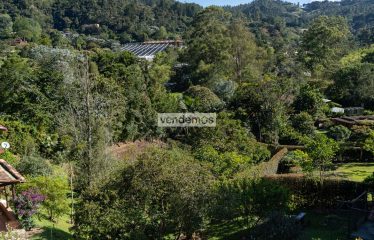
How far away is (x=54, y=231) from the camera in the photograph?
1323cm

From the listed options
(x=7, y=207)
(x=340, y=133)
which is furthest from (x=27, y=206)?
(x=340, y=133)

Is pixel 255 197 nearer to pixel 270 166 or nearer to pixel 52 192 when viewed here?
pixel 52 192

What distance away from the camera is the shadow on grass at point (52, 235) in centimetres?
1249

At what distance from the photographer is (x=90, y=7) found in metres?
103

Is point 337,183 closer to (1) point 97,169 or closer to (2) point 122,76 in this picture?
(1) point 97,169

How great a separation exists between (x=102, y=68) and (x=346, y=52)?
150ft

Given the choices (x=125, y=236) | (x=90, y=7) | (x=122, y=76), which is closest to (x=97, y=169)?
(x=125, y=236)

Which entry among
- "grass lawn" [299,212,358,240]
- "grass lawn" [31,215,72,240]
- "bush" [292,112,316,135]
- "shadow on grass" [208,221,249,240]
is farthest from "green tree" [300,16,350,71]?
"grass lawn" [31,215,72,240]

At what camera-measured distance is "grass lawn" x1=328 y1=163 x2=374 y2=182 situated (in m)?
20.2

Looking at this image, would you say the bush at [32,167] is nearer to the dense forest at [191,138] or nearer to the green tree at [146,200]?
the dense forest at [191,138]

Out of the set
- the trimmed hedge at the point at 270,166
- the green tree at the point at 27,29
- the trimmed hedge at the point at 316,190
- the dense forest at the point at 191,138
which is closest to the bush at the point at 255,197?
the dense forest at the point at 191,138

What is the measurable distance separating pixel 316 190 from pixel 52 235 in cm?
976

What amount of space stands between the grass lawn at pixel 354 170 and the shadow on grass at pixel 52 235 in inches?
495

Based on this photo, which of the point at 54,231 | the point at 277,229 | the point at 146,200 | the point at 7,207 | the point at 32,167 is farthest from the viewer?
the point at 32,167
